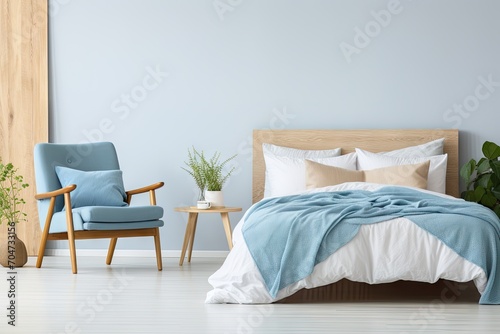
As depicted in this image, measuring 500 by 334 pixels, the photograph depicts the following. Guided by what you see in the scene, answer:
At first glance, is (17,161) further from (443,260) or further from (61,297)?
(443,260)

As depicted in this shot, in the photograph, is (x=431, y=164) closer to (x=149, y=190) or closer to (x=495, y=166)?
(x=495, y=166)

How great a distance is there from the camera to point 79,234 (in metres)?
5.65

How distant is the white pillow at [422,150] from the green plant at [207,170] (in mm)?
1408

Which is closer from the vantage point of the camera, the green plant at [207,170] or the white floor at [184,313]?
the white floor at [184,313]

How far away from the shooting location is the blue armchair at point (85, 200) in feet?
18.4

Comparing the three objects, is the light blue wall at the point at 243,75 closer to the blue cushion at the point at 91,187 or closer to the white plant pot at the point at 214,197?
the white plant pot at the point at 214,197

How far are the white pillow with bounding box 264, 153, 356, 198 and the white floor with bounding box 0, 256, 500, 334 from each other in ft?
4.47

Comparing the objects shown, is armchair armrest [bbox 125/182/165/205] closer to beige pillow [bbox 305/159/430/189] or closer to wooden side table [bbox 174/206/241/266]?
wooden side table [bbox 174/206/241/266]

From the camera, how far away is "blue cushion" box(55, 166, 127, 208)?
600 centimetres

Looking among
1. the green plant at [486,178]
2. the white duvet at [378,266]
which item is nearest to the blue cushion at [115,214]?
the white duvet at [378,266]

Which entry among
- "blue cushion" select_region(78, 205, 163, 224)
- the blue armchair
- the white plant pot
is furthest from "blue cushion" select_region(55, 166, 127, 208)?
the white plant pot

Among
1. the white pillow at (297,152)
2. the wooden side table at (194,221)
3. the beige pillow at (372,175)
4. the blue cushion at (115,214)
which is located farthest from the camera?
the white pillow at (297,152)

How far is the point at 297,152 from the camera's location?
657cm

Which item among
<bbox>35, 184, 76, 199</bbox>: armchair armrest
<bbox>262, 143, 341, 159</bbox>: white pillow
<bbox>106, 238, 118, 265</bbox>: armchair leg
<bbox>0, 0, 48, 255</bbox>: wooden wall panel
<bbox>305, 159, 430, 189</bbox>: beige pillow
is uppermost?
<bbox>0, 0, 48, 255</bbox>: wooden wall panel
